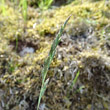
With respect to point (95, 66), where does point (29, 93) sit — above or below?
below

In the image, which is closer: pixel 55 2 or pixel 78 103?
pixel 78 103

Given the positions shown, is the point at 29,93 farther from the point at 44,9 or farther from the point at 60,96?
the point at 44,9

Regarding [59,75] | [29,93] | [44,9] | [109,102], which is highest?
[44,9]

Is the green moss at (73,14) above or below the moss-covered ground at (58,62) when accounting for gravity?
above

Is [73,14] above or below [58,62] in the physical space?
above

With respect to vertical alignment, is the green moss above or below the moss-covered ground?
above

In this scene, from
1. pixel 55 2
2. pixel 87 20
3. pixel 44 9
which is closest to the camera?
pixel 87 20

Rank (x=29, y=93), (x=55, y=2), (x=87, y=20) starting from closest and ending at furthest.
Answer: (x=29, y=93) → (x=87, y=20) → (x=55, y=2)

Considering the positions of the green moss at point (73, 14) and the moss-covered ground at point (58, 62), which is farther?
the green moss at point (73, 14)

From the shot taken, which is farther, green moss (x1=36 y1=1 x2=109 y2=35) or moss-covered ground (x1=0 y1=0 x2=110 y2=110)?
green moss (x1=36 y1=1 x2=109 y2=35)

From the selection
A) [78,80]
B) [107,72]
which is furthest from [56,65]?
[107,72]

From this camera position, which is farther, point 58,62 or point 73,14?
point 73,14
